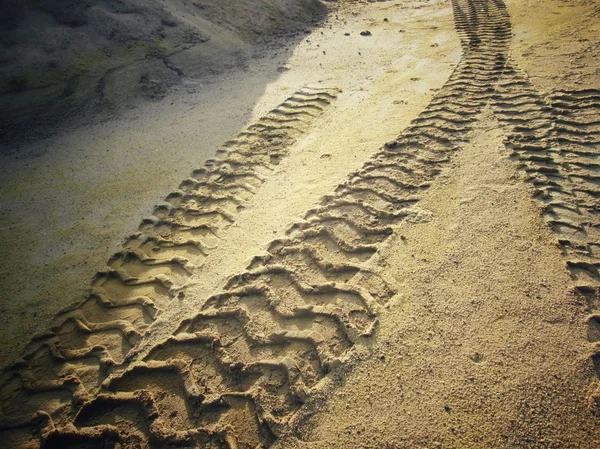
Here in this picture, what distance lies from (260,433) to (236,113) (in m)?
4.71

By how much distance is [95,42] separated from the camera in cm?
625

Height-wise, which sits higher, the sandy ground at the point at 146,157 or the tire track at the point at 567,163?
the sandy ground at the point at 146,157

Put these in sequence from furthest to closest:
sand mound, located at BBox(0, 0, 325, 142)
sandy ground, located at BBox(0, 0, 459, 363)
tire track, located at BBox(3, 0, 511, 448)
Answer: sand mound, located at BBox(0, 0, 325, 142)
sandy ground, located at BBox(0, 0, 459, 363)
tire track, located at BBox(3, 0, 511, 448)

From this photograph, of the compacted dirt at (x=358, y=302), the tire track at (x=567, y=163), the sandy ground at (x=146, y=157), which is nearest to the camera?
the compacted dirt at (x=358, y=302)

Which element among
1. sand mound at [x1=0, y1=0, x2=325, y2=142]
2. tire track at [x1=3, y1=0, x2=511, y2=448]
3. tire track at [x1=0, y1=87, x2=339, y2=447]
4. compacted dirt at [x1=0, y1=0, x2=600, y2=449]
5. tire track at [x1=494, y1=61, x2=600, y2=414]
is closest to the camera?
compacted dirt at [x1=0, y1=0, x2=600, y2=449]

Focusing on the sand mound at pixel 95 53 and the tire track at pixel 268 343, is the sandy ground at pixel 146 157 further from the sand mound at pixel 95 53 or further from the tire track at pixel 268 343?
the sand mound at pixel 95 53

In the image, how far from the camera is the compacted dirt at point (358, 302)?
1.98m

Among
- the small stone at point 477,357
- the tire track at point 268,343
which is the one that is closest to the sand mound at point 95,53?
the tire track at point 268,343

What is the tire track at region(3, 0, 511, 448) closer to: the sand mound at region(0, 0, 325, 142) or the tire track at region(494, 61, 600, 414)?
the tire track at region(494, 61, 600, 414)

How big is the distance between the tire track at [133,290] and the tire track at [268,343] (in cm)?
20

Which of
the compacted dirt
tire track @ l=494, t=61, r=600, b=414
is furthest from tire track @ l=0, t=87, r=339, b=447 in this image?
tire track @ l=494, t=61, r=600, b=414

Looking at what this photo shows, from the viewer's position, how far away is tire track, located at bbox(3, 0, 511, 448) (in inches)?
82.2

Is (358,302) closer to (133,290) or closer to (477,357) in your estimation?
(477,357)

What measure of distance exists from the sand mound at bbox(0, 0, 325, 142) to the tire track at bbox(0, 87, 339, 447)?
3082mm
